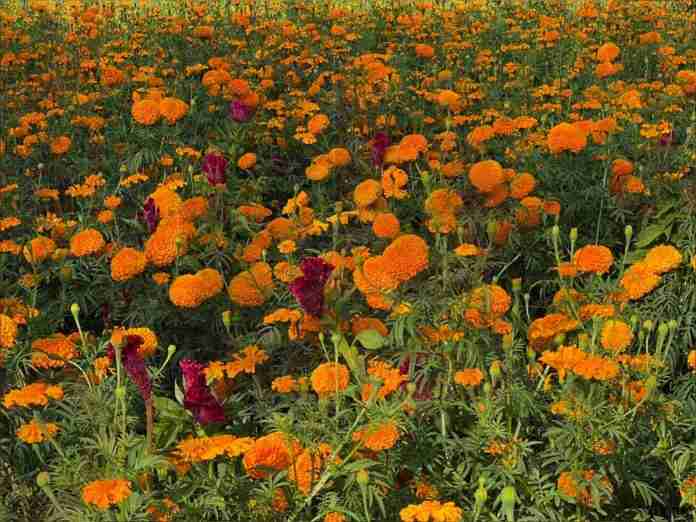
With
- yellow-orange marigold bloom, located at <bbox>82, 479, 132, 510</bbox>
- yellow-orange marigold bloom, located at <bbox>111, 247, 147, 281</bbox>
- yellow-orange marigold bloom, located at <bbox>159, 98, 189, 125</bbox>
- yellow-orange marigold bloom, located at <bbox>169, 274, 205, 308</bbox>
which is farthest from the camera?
yellow-orange marigold bloom, located at <bbox>159, 98, 189, 125</bbox>

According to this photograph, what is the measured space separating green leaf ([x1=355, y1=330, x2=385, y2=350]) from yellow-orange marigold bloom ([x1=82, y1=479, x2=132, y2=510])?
32.1 inches

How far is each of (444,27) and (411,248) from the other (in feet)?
12.8

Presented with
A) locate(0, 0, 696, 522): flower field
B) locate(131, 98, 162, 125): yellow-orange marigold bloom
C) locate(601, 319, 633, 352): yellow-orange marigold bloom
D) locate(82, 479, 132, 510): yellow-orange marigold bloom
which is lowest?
locate(0, 0, 696, 522): flower field

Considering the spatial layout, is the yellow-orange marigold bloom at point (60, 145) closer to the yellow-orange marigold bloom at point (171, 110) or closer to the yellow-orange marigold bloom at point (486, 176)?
the yellow-orange marigold bloom at point (171, 110)

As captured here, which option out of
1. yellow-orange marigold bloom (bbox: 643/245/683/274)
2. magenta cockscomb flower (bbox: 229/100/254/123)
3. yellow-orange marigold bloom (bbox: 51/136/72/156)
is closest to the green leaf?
yellow-orange marigold bloom (bbox: 643/245/683/274)

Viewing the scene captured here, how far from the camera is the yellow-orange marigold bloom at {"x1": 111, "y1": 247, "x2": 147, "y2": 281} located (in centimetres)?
272

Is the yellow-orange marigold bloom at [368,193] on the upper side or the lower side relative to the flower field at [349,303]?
upper

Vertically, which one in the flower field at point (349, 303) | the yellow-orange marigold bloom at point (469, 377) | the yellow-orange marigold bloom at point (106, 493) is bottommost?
the flower field at point (349, 303)

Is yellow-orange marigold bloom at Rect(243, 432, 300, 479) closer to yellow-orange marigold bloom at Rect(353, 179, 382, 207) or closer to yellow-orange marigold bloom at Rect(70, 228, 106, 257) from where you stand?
yellow-orange marigold bloom at Rect(70, 228, 106, 257)

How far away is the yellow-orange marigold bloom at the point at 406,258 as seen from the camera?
2482 mm

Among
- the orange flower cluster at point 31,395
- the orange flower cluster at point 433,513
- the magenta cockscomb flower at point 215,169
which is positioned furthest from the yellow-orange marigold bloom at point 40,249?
the orange flower cluster at point 433,513

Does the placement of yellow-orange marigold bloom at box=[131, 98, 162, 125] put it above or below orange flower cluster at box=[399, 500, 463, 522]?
above

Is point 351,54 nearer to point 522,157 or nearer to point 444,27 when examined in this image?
point 444,27

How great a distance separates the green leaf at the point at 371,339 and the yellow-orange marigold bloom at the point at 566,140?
1.30 meters
